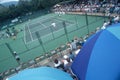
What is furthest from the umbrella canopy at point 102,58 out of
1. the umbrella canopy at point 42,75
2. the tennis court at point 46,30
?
the tennis court at point 46,30

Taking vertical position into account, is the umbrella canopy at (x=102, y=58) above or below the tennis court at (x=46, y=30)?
above

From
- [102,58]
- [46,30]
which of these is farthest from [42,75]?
[46,30]

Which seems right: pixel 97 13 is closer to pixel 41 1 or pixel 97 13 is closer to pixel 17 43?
pixel 17 43

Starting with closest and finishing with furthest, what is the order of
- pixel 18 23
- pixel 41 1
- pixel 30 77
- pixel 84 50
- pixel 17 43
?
pixel 30 77, pixel 84 50, pixel 17 43, pixel 18 23, pixel 41 1

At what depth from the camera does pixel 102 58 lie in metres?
5.79

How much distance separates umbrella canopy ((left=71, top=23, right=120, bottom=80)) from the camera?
5.55 metres

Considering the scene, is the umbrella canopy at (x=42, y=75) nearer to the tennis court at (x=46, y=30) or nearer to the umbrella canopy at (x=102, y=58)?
the umbrella canopy at (x=102, y=58)

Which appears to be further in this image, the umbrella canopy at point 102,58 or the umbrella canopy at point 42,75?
the umbrella canopy at point 102,58

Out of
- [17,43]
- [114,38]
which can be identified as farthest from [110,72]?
[17,43]

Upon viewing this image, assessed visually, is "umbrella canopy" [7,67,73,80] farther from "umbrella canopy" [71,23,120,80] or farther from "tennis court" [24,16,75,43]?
"tennis court" [24,16,75,43]

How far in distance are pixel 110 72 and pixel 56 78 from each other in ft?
5.49

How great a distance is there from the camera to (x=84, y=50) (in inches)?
267

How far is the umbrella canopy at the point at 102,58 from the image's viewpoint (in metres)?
5.55

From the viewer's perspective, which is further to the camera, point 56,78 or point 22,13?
point 22,13
